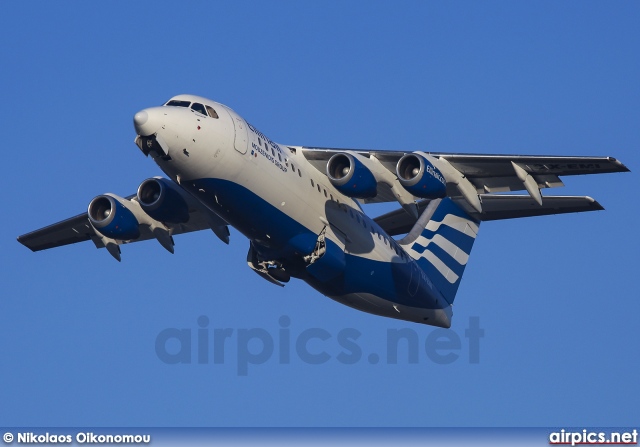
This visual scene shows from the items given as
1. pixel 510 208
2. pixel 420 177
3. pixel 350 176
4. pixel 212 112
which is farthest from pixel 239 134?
pixel 510 208

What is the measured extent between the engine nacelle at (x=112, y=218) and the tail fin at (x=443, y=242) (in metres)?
4.98

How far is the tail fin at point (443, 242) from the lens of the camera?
22500 mm

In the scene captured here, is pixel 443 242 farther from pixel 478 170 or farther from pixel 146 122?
pixel 146 122

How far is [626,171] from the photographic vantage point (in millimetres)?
18109

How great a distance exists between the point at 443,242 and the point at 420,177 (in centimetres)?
500

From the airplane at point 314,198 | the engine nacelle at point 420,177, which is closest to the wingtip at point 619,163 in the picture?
the airplane at point 314,198

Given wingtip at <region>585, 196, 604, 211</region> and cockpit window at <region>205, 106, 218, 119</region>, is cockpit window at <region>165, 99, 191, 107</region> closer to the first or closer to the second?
cockpit window at <region>205, 106, 218, 119</region>

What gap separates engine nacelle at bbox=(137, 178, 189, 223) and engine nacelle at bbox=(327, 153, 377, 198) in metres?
2.76

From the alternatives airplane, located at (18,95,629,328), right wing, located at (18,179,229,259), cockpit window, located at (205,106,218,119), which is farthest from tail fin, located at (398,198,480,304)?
cockpit window, located at (205,106,218,119)

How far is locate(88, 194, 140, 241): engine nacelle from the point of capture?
20188mm

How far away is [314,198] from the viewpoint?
1903 cm

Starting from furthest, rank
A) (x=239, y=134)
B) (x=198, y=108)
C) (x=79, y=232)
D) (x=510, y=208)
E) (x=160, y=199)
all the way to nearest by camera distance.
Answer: (x=79, y=232)
(x=510, y=208)
(x=160, y=199)
(x=239, y=134)
(x=198, y=108)

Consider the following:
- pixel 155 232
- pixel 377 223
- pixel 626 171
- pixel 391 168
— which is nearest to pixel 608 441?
pixel 626 171

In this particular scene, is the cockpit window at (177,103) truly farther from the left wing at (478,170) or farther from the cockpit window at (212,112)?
the left wing at (478,170)
